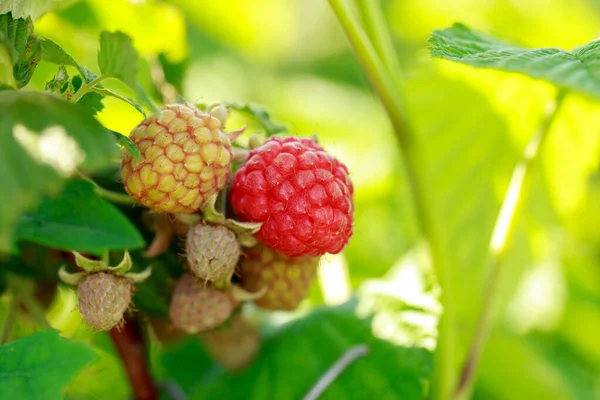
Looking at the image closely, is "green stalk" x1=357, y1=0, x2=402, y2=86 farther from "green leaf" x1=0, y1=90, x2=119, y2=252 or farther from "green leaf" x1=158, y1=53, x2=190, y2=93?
"green leaf" x1=0, y1=90, x2=119, y2=252

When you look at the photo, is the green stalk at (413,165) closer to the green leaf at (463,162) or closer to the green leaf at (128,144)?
the green leaf at (463,162)

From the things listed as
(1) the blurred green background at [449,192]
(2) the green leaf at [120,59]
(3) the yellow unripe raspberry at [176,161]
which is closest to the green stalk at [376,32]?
(1) the blurred green background at [449,192]

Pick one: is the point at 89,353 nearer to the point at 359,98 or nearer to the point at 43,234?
the point at 43,234

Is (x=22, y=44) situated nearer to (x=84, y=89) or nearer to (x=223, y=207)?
(x=84, y=89)

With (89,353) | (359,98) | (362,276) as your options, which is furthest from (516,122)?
(359,98)

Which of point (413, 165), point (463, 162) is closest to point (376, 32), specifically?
point (413, 165)
